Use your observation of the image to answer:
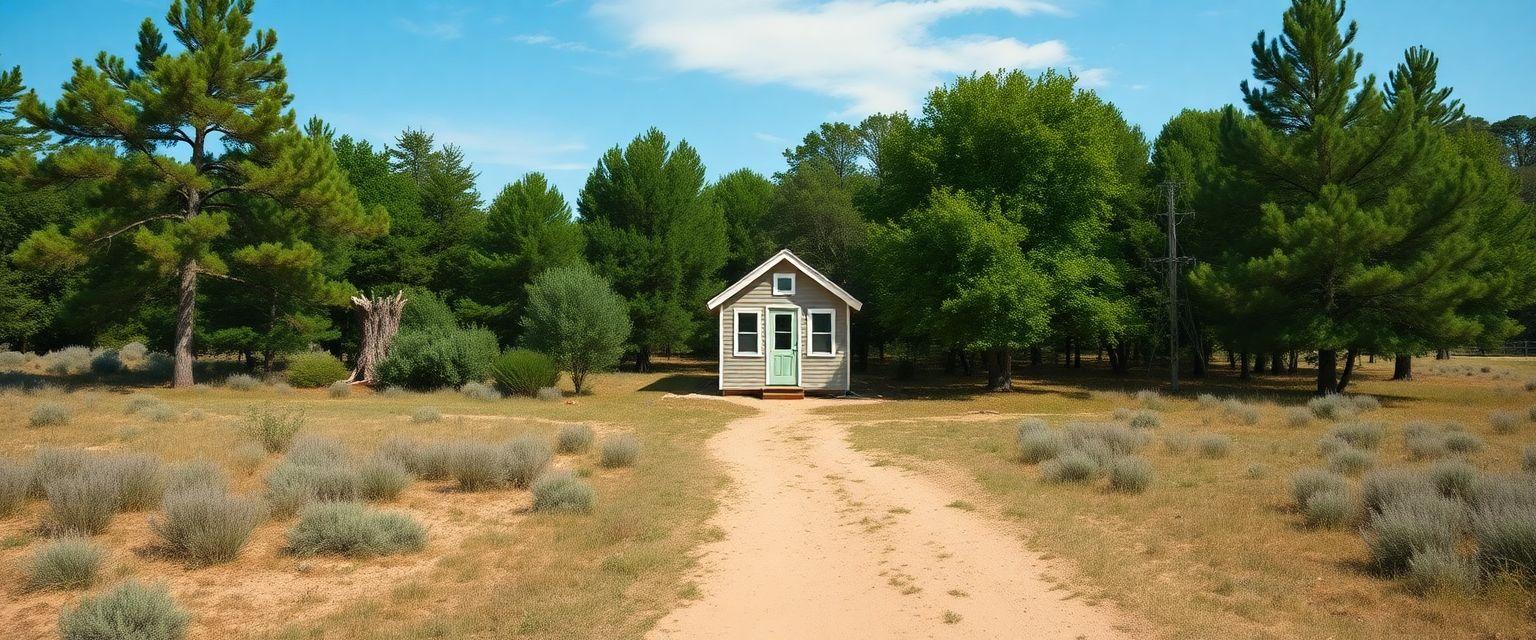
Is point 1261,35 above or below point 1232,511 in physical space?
above

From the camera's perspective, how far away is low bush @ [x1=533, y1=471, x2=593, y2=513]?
32.3 feet

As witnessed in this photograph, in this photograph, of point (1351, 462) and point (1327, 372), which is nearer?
point (1351, 462)

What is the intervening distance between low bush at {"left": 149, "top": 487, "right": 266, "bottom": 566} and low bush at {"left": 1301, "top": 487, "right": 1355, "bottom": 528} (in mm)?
9752

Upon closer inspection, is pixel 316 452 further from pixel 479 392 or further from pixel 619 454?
pixel 479 392

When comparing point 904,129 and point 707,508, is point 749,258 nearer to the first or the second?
point 904,129

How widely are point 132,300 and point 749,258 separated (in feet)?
89.6

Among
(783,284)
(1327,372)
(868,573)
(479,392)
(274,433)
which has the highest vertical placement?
(783,284)

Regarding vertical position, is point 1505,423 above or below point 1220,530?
above

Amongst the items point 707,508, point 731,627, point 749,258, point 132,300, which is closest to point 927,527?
point 707,508

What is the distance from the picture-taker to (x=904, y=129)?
31.0 metres

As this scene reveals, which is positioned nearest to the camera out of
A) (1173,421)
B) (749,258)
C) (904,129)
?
(1173,421)

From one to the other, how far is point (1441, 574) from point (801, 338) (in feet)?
75.7

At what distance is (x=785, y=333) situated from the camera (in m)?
29.1

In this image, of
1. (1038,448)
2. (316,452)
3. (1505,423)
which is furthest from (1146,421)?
(316,452)
